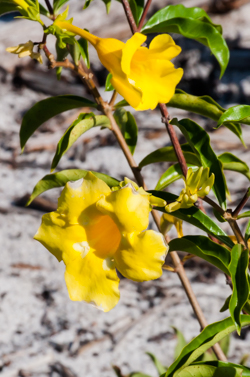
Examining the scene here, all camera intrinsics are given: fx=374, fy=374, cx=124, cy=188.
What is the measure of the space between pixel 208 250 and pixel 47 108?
0.57 metres

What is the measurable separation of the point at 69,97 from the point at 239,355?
1.68 meters

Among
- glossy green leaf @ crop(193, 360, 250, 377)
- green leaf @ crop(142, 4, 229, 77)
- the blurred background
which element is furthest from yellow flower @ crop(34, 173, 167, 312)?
the blurred background

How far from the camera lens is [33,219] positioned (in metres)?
2.75

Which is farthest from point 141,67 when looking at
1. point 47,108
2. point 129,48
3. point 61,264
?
point 61,264

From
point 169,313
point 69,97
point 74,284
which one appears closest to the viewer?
point 74,284

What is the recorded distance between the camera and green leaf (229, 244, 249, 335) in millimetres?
719

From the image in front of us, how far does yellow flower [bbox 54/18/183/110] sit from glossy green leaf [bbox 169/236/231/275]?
12.2 inches

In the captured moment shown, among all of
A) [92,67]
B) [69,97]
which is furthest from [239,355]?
[92,67]

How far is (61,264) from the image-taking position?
2.62m

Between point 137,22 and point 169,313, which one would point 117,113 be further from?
point 169,313

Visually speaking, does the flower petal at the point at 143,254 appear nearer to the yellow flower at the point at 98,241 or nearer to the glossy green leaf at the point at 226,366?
the yellow flower at the point at 98,241

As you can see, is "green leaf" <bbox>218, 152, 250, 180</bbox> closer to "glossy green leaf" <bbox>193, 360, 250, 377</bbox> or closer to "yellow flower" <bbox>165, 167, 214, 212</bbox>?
"yellow flower" <bbox>165, 167, 214, 212</bbox>

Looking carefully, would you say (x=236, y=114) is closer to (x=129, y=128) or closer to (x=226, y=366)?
(x=129, y=128)

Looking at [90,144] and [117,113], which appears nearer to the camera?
[117,113]
